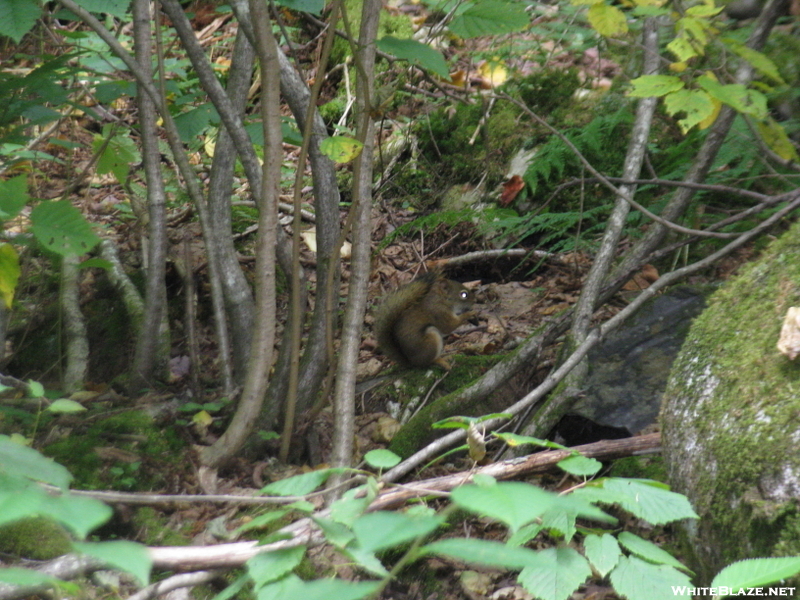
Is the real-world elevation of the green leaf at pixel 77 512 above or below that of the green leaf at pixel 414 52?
below

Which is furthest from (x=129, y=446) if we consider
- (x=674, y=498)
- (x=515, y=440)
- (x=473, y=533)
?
(x=674, y=498)

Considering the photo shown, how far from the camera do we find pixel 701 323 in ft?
8.05

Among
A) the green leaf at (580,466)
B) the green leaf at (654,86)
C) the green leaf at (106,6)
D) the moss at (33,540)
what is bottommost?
the moss at (33,540)

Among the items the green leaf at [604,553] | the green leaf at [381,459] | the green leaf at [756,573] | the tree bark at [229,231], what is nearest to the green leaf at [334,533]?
the green leaf at [381,459]

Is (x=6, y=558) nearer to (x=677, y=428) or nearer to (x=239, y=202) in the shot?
(x=677, y=428)

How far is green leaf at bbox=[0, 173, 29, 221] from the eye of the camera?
221 centimetres

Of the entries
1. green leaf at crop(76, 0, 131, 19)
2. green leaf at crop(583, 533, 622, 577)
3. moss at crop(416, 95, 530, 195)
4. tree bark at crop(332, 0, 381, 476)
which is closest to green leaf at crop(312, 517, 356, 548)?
green leaf at crop(583, 533, 622, 577)

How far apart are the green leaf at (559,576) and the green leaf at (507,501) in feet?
1.19

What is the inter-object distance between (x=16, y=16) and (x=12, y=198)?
0.63 m

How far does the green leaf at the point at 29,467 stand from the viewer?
0.85 meters

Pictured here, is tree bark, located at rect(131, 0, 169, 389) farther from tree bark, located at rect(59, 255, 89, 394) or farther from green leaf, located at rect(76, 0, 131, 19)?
green leaf, located at rect(76, 0, 131, 19)

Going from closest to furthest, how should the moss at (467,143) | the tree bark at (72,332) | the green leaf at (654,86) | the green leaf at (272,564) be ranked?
the green leaf at (272,564)
the green leaf at (654,86)
the tree bark at (72,332)
the moss at (467,143)

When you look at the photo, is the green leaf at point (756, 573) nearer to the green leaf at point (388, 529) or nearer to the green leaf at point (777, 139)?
the green leaf at point (388, 529)

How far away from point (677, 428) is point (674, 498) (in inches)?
35.5
